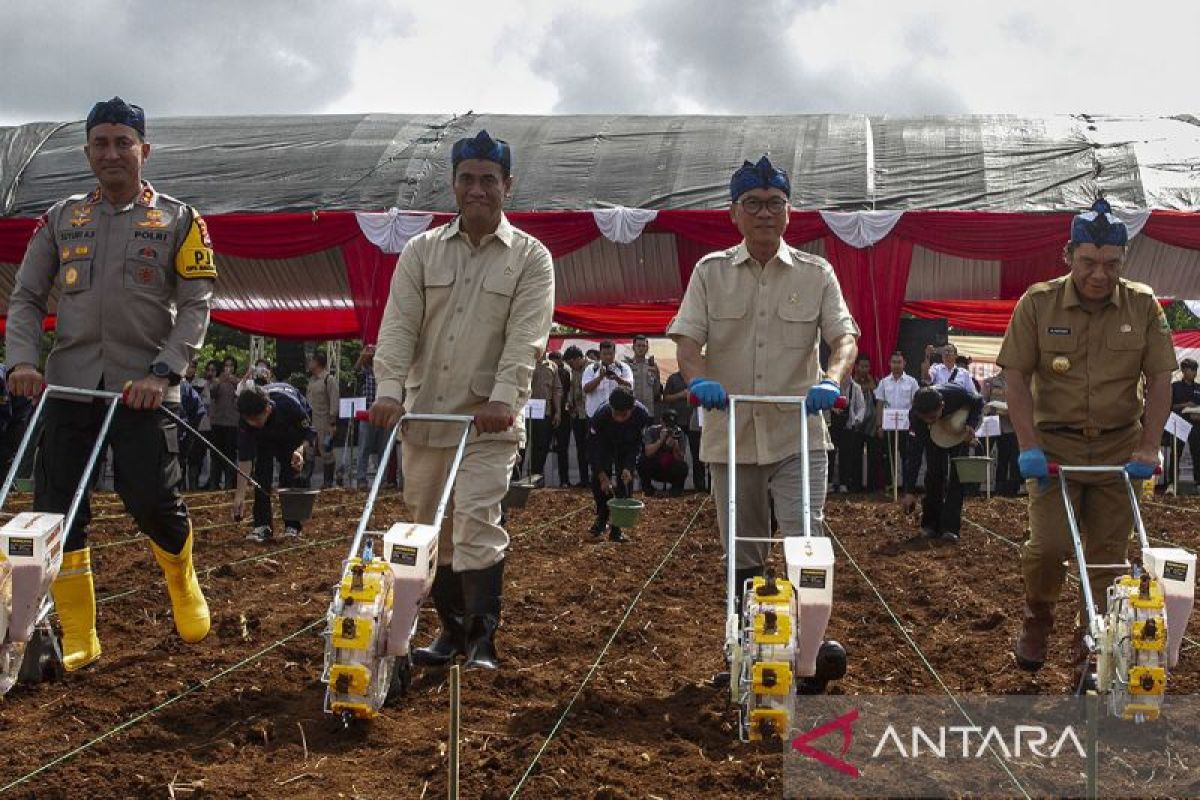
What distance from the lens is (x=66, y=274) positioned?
210 inches

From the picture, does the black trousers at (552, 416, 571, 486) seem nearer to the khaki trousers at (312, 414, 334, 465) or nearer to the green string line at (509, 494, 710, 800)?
the khaki trousers at (312, 414, 334, 465)

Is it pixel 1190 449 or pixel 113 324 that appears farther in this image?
pixel 1190 449

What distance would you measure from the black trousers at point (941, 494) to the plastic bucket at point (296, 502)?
5238 millimetres

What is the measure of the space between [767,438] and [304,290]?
1987 cm

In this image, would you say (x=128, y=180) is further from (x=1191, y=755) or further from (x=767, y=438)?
(x=1191, y=755)

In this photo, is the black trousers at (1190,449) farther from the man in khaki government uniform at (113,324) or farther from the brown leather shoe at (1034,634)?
the man in khaki government uniform at (113,324)

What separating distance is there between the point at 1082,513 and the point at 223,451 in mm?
13572

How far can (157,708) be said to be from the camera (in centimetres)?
481

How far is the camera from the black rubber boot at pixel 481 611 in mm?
5289

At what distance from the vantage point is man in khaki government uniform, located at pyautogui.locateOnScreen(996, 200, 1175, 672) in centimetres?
523

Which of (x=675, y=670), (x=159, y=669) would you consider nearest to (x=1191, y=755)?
(x=675, y=670)

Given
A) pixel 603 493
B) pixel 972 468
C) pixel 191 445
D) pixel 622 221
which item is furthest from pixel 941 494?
pixel 191 445

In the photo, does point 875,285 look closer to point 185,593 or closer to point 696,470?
point 696,470

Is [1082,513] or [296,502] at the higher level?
[1082,513]
